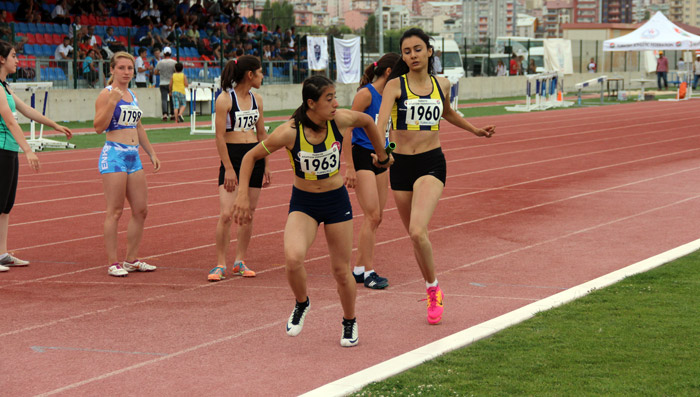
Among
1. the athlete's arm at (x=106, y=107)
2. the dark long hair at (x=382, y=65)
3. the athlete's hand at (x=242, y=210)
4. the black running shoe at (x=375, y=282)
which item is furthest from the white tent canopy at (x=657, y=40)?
the athlete's hand at (x=242, y=210)

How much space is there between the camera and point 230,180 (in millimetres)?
8000

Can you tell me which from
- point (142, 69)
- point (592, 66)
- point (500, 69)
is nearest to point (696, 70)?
point (592, 66)

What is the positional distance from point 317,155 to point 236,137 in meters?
2.42

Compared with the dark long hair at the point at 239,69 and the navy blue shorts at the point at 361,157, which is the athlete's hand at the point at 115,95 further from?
the navy blue shorts at the point at 361,157

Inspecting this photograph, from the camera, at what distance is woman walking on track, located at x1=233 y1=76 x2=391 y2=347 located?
19.5ft

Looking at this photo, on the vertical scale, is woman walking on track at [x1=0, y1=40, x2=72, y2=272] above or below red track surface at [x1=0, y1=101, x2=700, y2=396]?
above

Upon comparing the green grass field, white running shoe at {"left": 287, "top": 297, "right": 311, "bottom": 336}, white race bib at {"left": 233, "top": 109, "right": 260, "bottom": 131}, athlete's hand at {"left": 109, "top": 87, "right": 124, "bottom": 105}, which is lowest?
the green grass field

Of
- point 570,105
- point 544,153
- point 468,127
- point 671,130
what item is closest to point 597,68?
point 570,105

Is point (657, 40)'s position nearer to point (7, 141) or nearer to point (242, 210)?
point (7, 141)

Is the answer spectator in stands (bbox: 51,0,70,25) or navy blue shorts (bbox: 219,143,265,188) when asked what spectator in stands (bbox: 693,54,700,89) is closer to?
spectator in stands (bbox: 51,0,70,25)

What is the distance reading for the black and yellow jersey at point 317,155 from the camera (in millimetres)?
5996

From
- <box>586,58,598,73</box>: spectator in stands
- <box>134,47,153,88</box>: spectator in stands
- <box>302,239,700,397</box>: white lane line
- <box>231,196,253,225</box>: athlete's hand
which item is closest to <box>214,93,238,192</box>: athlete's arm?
<box>231,196,253,225</box>: athlete's hand

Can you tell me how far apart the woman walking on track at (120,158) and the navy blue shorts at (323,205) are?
281 centimetres

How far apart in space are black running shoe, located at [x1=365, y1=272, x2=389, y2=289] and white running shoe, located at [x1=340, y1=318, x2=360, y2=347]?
5.70 feet
